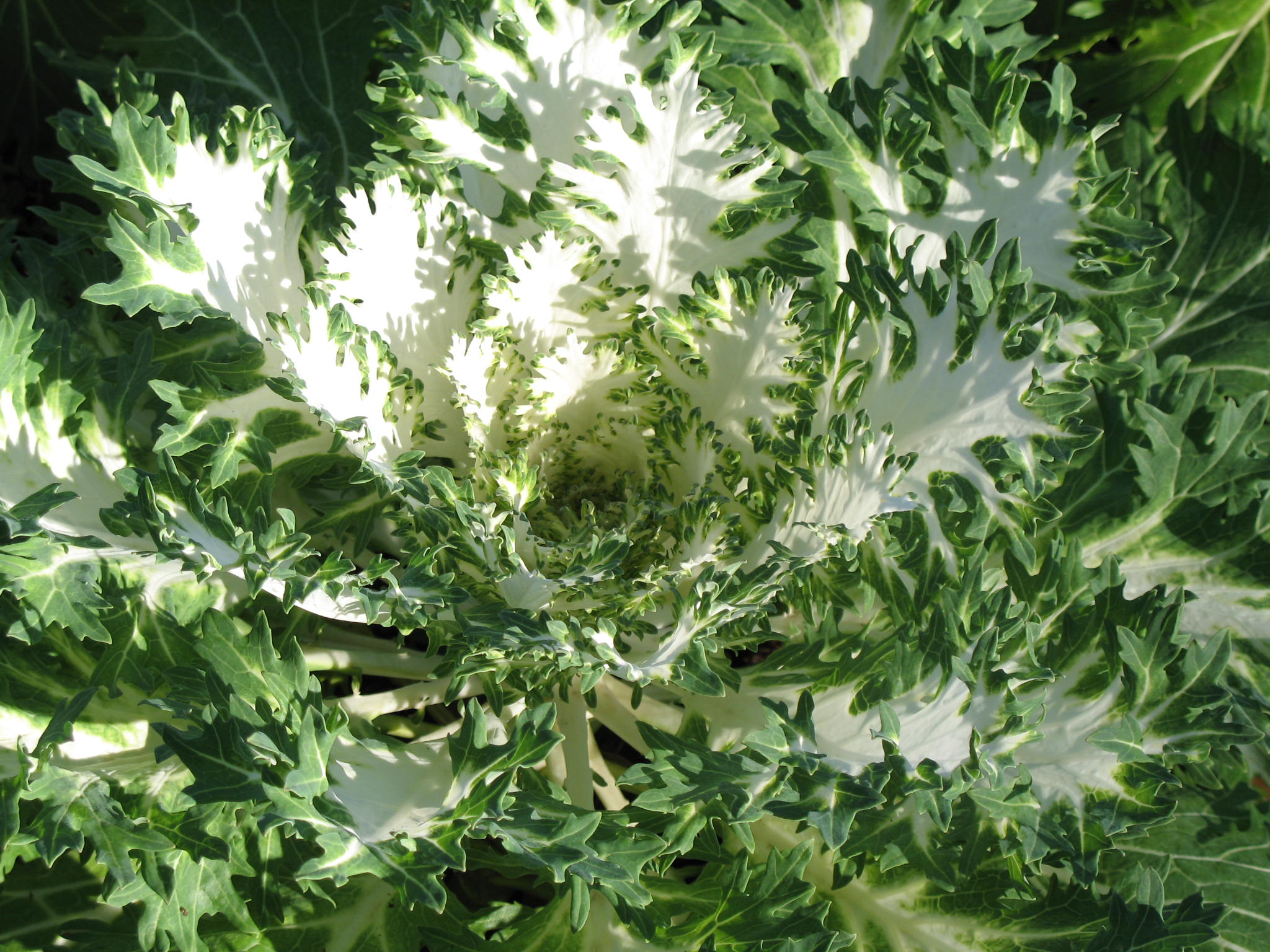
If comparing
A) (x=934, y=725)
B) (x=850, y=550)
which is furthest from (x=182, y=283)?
(x=934, y=725)

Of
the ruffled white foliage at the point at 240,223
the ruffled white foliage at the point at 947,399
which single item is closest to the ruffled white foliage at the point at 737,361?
the ruffled white foliage at the point at 947,399

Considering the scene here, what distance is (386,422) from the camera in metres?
1.32

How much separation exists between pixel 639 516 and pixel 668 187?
422mm

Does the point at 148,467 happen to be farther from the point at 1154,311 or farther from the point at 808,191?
the point at 1154,311

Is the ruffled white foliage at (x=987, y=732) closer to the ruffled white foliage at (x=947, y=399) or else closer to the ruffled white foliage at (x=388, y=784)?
the ruffled white foliage at (x=947, y=399)

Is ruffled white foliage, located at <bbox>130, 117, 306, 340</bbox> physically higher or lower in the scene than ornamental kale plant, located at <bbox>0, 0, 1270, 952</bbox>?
higher

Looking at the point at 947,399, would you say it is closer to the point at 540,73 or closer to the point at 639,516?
the point at 639,516

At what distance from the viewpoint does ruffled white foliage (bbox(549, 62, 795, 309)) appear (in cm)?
133

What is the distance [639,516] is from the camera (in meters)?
1.43

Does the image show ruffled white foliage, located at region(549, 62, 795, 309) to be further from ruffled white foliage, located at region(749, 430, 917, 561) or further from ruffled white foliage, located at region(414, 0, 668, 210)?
ruffled white foliage, located at region(749, 430, 917, 561)

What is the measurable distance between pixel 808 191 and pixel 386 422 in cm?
66

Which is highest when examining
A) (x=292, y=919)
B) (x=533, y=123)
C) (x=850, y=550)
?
(x=533, y=123)

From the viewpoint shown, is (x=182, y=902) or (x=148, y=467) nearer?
(x=182, y=902)

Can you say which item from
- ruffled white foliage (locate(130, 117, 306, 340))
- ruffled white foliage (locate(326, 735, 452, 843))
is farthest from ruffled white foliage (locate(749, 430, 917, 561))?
ruffled white foliage (locate(130, 117, 306, 340))
